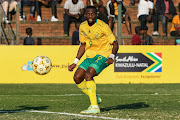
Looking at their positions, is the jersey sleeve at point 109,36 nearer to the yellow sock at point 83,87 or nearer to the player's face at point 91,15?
the player's face at point 91,15

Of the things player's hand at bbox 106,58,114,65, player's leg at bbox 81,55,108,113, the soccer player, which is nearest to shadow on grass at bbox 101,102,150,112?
player's leg at bbox 81,55,108,113

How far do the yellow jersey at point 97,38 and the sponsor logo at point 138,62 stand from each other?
8.49m

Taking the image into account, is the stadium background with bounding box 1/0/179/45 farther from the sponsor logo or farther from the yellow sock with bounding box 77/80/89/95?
the yellow sock with bounding box 77/80/89/95

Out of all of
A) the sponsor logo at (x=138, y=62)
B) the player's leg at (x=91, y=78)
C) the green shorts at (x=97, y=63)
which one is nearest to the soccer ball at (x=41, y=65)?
the green shorts at (x=97, y=63)

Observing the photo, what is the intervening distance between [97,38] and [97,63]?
508 millimetres

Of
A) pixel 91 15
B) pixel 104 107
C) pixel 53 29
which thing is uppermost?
pixel 91 15

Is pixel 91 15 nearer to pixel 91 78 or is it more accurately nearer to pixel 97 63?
pixel 97 63

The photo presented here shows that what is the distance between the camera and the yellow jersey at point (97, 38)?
9.66 m

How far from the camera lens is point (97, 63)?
959cm

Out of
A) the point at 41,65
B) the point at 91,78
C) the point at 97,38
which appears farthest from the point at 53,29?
the point at 91,78

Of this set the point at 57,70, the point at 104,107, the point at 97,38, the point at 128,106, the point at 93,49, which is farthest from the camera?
the point at 57,70

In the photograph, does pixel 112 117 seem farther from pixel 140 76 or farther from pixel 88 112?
pixel 140 76

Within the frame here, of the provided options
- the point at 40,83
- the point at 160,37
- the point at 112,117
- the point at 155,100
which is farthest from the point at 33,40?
the point at 112,117

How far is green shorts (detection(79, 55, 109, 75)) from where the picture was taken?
9.55 m
